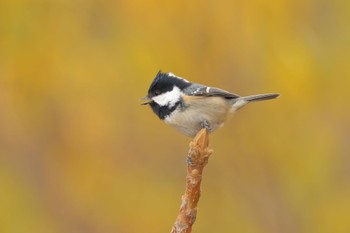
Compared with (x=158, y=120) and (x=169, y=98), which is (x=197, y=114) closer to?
(x=169, y=98)

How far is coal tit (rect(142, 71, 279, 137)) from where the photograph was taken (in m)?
3.48

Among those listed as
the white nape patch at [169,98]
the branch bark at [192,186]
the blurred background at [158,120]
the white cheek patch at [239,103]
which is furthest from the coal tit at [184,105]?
the blurred background at [158,120]

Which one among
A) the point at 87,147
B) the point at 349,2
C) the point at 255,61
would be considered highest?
the point at 349,2

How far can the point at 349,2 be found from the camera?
5.91 m

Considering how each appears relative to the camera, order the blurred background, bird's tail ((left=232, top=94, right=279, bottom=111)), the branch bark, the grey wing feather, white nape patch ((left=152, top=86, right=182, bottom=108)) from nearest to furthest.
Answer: the branch bark, white nape patch ((left=152, top=86, right=182, bottom=108)), the grey wing feather, bird's tail ((left=232, top=94, right=279, bottom=111)), the blurred background

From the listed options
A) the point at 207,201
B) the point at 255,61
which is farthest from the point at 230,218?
the point at 255,61

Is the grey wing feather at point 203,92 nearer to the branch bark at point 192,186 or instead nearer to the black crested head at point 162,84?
the black crested head at point 162,84

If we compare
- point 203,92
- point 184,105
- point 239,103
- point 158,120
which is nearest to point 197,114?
point 184,105

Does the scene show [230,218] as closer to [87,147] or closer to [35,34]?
[87,147]

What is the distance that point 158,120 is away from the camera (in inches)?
223

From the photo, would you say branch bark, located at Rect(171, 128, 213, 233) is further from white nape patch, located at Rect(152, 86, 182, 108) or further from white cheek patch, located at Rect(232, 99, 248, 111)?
white cheek patch, located at Rect(232, 99, 248, 111)

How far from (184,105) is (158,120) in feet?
7.01

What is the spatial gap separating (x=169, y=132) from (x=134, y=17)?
1.09 metres

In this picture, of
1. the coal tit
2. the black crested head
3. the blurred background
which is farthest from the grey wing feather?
the blurred background
